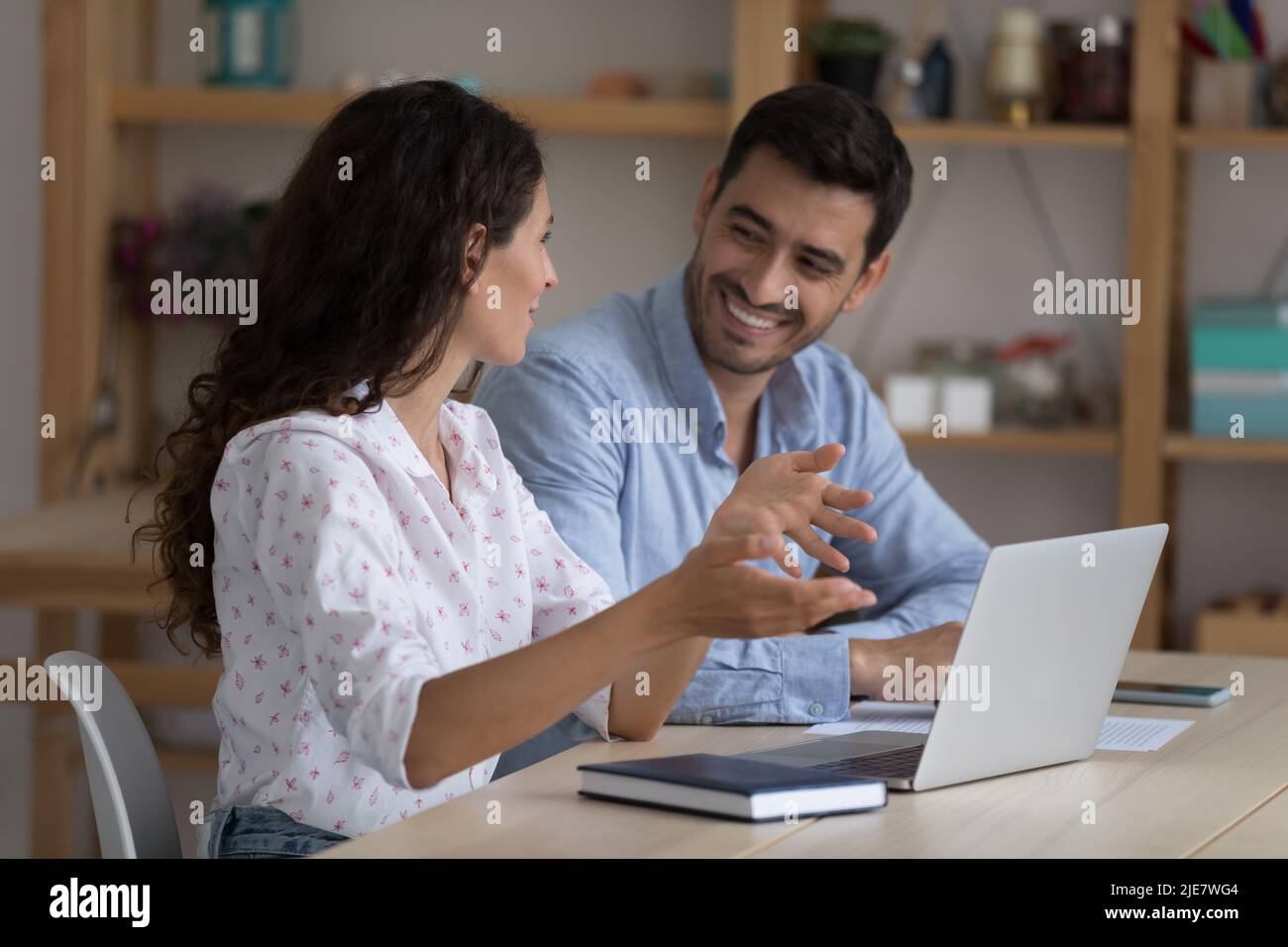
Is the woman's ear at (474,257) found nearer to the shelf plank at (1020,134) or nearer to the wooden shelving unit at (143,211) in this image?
the wooden shelving unit at (143,211)

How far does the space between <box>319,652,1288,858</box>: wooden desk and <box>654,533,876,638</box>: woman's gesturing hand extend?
0.14 m

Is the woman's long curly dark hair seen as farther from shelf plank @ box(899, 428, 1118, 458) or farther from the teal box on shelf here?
the teal box on shelf

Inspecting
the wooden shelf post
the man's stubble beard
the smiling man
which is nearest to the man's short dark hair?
the smiling man

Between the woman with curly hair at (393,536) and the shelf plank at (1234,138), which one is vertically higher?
the shelf plank at (1234,138)

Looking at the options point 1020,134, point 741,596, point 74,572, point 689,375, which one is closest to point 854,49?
point 1020,134

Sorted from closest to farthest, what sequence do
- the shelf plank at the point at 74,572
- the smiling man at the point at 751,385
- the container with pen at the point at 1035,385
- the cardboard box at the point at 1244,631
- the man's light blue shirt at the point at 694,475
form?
the man's light blue shirt at the point at 694,475 → the smiling man at the point at 751,385 → the shelf plank at the point at 74,572 → the cardboard box at the point at 1244,631 → the container with pen at the point at 1035,385

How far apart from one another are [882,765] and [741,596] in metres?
0.27

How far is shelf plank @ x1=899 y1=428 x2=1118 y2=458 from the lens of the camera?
296 centimetres

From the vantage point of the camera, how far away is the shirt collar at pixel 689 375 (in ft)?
6.63

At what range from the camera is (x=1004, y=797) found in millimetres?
1259

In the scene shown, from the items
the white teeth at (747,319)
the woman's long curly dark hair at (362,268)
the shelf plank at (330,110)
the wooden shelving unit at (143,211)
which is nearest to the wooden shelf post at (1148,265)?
the wooden shelving unit at (143,211)

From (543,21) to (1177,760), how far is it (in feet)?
7.48

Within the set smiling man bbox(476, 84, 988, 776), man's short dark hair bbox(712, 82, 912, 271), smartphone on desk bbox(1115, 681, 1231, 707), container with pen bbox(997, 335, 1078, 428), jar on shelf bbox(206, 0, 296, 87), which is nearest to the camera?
smartphone on desk bbox(1115, 681, 1231, 707)

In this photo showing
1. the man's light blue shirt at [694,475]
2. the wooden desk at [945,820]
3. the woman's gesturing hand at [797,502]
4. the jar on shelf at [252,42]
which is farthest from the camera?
the jar on shelf at [252,42]
